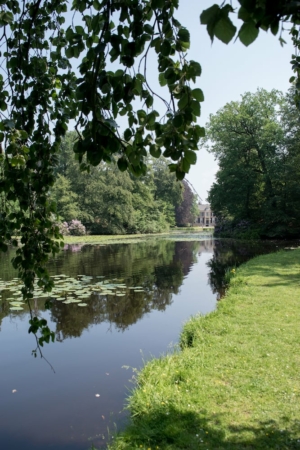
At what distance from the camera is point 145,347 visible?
6254 mm

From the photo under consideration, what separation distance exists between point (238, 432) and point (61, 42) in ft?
11.9

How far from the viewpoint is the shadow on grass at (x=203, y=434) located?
290 centimetres

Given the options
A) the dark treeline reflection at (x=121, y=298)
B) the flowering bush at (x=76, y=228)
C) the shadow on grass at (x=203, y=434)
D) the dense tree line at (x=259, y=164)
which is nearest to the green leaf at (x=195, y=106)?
the shadow on grass at (x=203, y=434)

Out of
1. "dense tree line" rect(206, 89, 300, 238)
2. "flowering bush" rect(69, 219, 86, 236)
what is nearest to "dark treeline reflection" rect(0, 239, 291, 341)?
"dense tree line" rect(206, 89, 300, 238)

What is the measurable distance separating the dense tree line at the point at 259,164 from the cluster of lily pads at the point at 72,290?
21.2 metres

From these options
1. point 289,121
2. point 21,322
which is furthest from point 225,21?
point 289,121

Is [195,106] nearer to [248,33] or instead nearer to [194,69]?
[194,69]

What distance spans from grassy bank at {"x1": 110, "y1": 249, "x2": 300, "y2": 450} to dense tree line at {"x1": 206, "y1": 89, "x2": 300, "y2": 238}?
2438 cm

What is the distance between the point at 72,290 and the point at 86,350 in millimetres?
4397

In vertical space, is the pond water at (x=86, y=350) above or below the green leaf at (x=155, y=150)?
below

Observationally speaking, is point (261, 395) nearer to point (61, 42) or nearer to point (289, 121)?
point (61, 42)

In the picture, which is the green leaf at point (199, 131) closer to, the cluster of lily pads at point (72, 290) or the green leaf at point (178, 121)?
the green leaf at point (178, 121)

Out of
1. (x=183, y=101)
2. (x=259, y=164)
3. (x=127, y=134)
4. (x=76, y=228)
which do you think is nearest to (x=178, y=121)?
(x=183, y=101)

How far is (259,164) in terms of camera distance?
33.2 m
